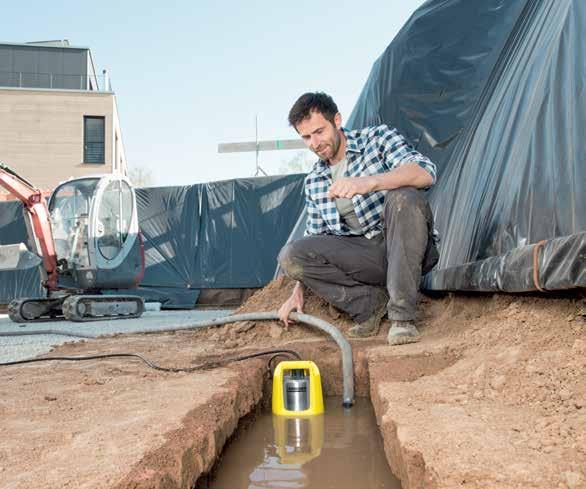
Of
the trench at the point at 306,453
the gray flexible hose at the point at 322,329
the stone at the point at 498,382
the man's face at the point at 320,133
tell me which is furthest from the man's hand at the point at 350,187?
the stone at the point at 498,382

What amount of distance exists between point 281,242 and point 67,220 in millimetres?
3625

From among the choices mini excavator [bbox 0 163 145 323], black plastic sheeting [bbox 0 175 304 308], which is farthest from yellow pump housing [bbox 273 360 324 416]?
black plastic sheeting [bbox 0 175 304 308]

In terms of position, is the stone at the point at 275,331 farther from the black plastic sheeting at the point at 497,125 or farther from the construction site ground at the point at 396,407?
the black plastic sheeting at the point at 497,125

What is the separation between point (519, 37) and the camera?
2949 mm

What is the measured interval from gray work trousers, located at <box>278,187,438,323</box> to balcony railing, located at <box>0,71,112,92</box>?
16140mm

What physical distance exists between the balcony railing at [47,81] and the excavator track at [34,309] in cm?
1180

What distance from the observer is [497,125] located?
273cm

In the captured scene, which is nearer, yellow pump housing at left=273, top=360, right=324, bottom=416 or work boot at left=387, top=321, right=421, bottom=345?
yellow pump housing at left=273, top=360, right=324, bottom=416

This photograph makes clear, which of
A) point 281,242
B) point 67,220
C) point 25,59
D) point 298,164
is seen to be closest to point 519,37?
point 67,220

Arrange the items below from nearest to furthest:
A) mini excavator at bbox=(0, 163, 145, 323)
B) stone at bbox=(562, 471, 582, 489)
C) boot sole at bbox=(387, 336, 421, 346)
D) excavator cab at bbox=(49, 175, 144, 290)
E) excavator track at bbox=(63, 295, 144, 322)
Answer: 1. stone at bbox=(562, 471, 582, 489)
2. boot sole at bbox=(387, 336, 421, 346)
3. excavator track at bbox=(63, 295, 144, 322)
4. mini excavator at bbox=(0, 163, 145, 323)
5. excavator cab at bbox=(49, 175, 144, 290)

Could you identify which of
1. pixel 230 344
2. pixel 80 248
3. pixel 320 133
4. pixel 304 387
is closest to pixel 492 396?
pixel 304 387

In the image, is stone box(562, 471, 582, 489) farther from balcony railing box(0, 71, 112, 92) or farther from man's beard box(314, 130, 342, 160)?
balcony railing box(0, 71, 112, 92)

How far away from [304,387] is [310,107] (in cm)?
130

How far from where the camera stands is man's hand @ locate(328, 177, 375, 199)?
2.36 m
